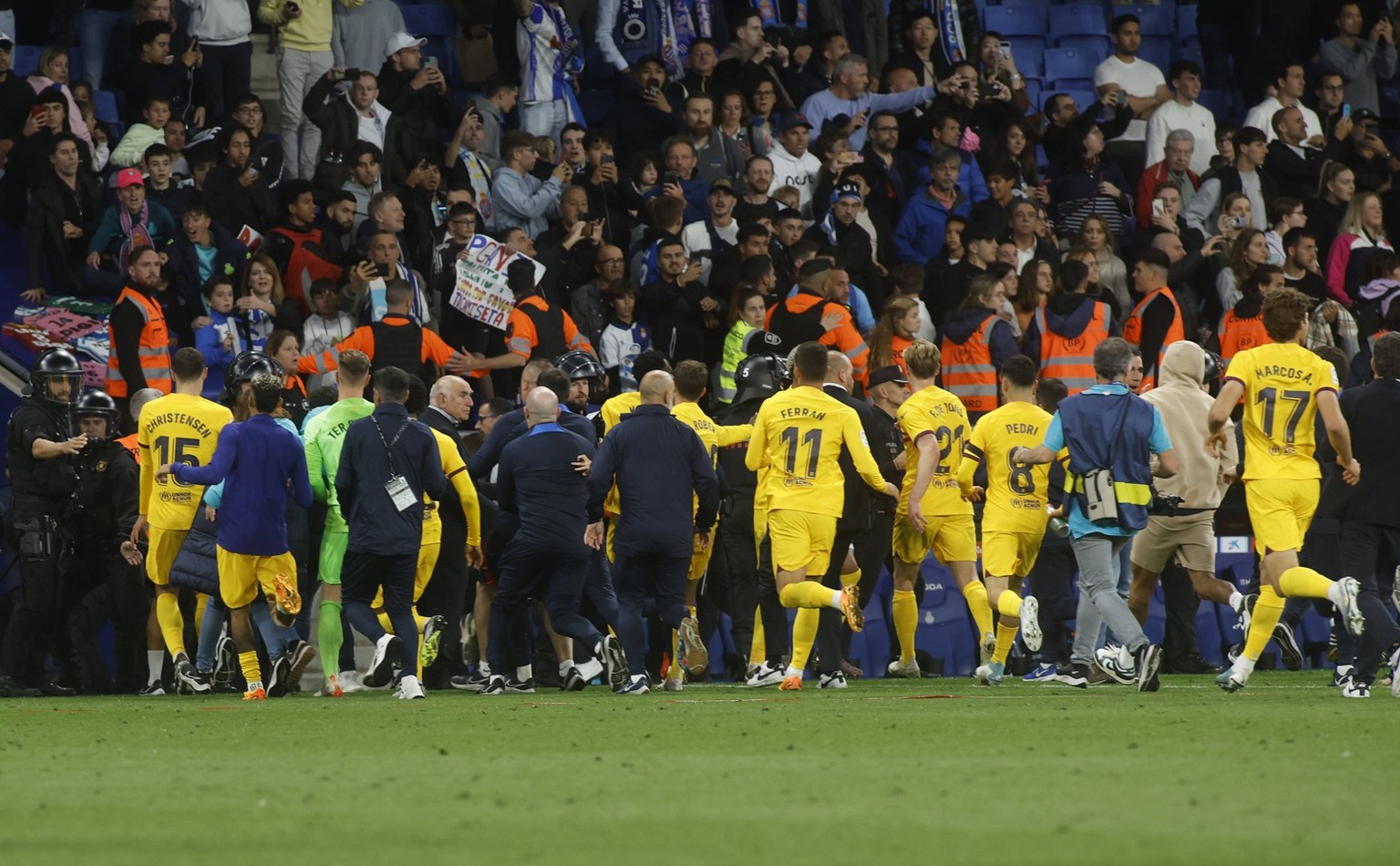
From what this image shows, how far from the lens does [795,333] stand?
1758cm

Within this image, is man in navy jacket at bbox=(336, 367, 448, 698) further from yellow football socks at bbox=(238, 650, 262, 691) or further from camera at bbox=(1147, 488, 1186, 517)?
camera at bbox=(1147, 488, 1186, 517)

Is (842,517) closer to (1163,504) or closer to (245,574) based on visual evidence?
(1163,504)

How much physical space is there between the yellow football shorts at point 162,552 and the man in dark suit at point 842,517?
4484 mm

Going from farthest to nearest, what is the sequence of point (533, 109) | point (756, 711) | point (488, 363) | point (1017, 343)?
point (533, 109), point (1017, 343), point (488, 363), point (756, 711)

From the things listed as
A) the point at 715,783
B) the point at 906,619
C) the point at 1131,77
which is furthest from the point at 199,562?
the point at 1131,77

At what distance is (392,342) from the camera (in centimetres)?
1662

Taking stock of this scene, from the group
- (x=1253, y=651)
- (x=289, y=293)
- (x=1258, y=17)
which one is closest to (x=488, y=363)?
(x=289, y=293)

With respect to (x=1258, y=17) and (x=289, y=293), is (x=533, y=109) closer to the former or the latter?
(x=289, y=293)

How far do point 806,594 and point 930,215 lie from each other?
773cm

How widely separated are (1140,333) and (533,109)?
20.2ft

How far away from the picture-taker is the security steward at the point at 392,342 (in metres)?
16.6

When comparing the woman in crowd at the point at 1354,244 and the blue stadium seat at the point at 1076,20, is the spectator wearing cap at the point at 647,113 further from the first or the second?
the woman in crowd at the point at 1354,244

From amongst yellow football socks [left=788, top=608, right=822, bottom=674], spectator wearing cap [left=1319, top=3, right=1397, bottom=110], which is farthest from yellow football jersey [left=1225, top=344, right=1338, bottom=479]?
spectator wearing cap [left=1319, top=3, right=1397, bottom=110]

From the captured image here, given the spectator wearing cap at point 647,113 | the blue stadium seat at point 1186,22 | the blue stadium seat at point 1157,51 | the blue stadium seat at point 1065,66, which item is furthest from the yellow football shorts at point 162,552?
the blue stadium seat at point 1186,22
